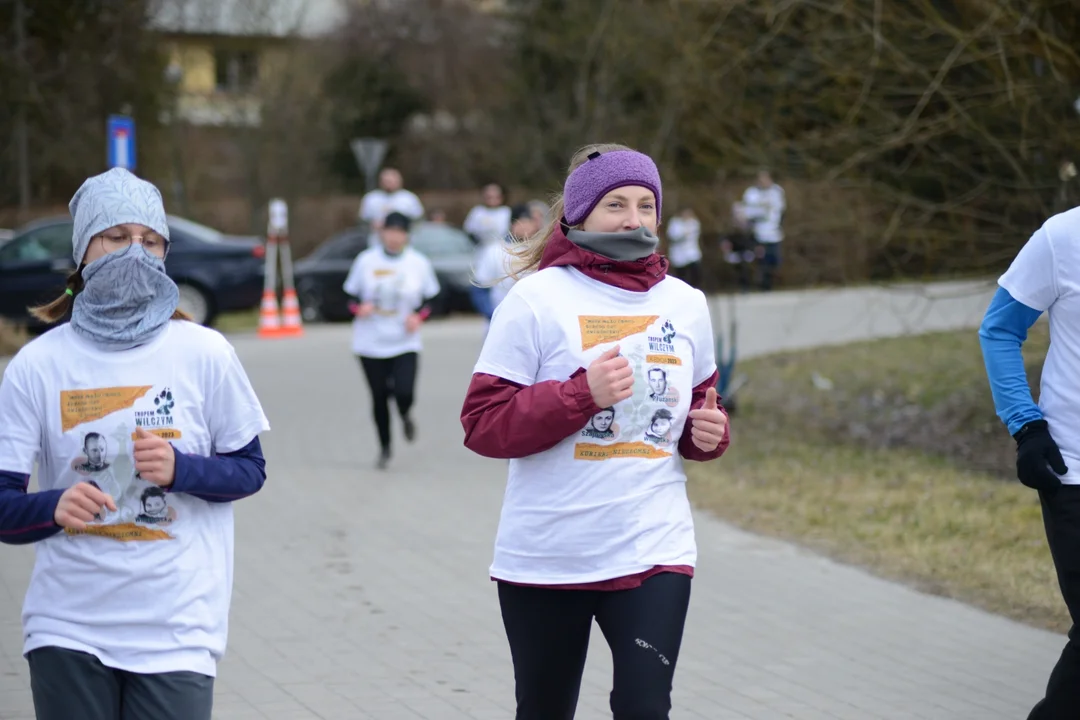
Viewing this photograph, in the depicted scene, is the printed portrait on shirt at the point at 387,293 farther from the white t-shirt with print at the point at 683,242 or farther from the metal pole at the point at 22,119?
the white t-shirt with print at the point at 683,242

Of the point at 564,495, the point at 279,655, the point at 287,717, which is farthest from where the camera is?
the point at 279,655

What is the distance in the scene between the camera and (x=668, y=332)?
3.82m

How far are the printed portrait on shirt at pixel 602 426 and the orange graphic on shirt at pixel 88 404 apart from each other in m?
1.07

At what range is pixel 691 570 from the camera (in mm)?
3801

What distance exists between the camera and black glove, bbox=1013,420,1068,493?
13.2 ft

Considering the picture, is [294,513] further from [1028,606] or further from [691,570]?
[691,570]

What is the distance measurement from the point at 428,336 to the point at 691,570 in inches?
705

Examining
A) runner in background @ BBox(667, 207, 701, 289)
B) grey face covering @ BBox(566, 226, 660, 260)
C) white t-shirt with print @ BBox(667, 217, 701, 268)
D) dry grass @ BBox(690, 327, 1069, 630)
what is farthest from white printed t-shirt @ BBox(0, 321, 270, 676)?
runner in background @ BBox(667, 207, 701, 289)

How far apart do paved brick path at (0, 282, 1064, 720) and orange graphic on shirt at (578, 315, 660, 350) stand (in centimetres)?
214

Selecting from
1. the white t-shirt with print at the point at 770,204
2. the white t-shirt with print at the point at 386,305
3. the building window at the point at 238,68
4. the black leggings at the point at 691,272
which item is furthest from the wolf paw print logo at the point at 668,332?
the building window at the point at 238,68

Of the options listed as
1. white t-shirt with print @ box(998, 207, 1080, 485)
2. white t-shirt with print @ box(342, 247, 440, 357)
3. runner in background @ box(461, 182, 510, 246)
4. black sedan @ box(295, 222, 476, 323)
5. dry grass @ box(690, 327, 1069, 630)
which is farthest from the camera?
black sedan @ box(295, 222, 476, 323)

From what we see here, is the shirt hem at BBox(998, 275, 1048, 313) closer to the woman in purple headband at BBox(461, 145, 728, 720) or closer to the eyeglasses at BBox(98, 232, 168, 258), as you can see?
the woman in purple headband at BBox(461, 145, 728, 720)

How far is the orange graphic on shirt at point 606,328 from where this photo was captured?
3.76m

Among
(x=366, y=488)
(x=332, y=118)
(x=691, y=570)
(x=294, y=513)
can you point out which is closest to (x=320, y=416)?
(x=366, y=488)
